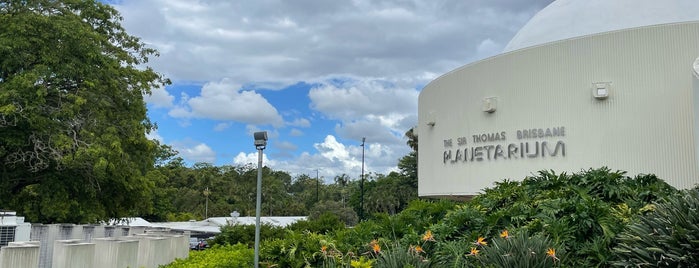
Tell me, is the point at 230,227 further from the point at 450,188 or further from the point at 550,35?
the point at 550,35

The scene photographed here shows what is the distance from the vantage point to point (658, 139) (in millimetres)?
15891

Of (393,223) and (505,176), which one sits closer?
(393,223)

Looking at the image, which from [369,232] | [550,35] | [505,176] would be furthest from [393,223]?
[550,35]

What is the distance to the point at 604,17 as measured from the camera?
66.0ft

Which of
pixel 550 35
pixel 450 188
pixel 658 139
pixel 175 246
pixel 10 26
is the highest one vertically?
pixel 550 35

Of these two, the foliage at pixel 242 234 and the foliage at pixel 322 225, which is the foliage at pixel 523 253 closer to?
the foliage at pixel 322 225

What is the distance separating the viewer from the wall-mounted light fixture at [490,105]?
61.7 feet

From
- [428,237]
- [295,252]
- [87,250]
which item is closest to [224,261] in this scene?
[295,252]

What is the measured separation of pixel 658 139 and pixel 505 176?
448cm

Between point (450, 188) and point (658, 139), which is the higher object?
point (658, 139)

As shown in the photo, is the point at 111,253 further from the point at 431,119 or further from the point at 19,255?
the point at 431,119

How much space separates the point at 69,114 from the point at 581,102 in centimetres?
1496

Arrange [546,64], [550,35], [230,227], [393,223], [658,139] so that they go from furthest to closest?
1. [550,35]
2. [546,64]
3. [658,139]
4. [230,227]
5. [393,223]

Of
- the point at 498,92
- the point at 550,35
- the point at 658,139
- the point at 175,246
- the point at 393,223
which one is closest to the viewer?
the point at 393,223
